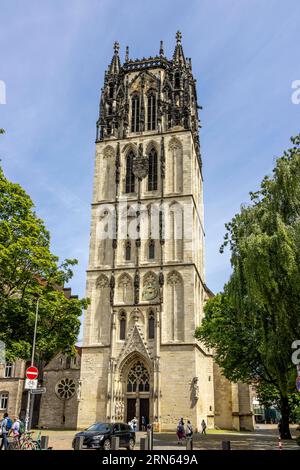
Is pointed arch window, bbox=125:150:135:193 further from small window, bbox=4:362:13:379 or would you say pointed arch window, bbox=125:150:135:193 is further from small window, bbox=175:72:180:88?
small window, bbox=4:362:13:379

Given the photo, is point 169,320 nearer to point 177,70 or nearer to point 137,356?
point 137,356

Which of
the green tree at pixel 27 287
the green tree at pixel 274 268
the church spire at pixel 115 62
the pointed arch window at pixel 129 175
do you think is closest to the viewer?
the green tree at pixel 274 268

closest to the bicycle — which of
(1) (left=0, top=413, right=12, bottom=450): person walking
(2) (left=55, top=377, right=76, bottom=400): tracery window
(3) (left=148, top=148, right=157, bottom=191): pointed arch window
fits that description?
(1) (left=0, top=413, right=12, bottom=450): person walking

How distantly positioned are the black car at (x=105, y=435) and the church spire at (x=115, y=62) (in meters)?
40.4

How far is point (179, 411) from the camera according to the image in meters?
34.7

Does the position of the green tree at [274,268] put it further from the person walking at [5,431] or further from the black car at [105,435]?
the person walking at [5,431]

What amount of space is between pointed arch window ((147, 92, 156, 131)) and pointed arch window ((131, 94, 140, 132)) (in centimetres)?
108

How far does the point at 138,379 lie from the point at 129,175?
60.8ft

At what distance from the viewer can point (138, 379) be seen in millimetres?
37125

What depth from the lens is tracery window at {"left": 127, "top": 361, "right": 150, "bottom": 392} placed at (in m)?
36.8

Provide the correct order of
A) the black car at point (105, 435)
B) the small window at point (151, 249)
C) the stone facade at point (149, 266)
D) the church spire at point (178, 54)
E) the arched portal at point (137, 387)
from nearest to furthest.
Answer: the black car at point (105, 435) < the arched portal at point (137, 387) < the stone facade at point (149, 266) < the small window at point (151, 249) < the church spire at point (178, 54)

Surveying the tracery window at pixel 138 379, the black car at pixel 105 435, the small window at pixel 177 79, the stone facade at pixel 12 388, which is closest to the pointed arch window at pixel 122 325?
the tracery window at pixel 138 379

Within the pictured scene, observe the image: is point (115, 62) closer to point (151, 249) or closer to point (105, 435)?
point (151, 249)

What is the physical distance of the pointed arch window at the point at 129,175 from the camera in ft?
144
